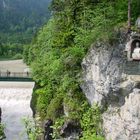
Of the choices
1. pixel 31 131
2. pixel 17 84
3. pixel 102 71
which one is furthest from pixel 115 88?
pixel 17 84

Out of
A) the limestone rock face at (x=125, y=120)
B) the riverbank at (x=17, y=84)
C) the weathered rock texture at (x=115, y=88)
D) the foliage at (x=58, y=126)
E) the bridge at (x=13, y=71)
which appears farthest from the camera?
the bridge at (x=13, y=71)

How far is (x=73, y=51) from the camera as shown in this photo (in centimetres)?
2630

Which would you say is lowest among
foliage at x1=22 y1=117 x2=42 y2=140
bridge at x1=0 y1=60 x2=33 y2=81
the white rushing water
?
the white rushing water

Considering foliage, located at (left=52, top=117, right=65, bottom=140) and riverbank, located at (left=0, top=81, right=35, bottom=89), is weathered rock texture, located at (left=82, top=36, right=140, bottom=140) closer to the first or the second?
foliage, located at (left=52, top=117, right=65, bottom=140)

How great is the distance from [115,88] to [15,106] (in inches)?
711

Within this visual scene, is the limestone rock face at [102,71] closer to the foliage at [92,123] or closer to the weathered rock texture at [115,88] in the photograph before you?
the weathered rock texture at [115,88]

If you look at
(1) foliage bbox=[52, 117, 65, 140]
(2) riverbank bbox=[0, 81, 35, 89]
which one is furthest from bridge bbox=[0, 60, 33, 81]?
(1) foliage bbox=[52, 117, 65, 140]

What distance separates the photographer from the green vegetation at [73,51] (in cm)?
2436

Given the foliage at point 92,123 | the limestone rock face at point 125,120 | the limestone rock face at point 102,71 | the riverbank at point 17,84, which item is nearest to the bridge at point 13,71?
the riverbank at point 17,84

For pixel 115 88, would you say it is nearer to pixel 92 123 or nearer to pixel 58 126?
pixel 92 123

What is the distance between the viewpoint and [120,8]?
26.5 m

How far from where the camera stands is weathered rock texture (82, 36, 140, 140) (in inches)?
862

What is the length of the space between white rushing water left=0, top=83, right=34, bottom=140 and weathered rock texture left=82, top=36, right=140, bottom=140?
31.2ft

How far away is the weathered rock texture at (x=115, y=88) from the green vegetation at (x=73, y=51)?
550 millimetres
